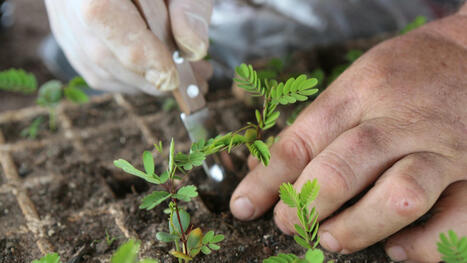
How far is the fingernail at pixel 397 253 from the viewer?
1115mm

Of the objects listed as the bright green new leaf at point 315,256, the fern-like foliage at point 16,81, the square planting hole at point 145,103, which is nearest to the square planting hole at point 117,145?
the square planting hole at point 145,103

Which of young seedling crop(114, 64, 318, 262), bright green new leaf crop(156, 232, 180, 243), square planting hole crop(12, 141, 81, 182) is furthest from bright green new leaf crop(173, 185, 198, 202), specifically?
square planting hole crop(12, 141, 81, 182)

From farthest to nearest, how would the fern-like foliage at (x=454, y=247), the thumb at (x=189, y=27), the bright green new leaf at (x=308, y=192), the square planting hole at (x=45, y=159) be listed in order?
the square planting hole at (x=45, y=159) → the thumb at (x=189, y=27) → the bright green new leaf at (x=308, y=192) → the fern-like foliage at (x=454, y=247)

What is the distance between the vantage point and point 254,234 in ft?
4.20

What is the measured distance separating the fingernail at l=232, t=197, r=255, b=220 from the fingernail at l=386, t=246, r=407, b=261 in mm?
410

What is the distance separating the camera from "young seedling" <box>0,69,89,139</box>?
68.6 inches

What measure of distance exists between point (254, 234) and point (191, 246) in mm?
276

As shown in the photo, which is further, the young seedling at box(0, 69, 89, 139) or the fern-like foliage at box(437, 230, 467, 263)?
the young seedling at box(0, 69, 89, 139)

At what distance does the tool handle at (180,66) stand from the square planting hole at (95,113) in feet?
2.11

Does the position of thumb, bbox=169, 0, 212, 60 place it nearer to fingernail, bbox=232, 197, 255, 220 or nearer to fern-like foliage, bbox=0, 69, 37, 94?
fingernail, bbox=232, 197, 255, 220

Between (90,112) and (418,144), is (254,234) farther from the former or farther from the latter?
(90,112)

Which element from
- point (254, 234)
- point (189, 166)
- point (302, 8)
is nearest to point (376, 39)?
point (302, 8)

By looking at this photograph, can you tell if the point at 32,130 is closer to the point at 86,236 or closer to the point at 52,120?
the point at 52,120

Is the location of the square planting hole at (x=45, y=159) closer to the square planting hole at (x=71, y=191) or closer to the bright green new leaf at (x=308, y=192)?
the square planting hole at (x=71, y=191)
